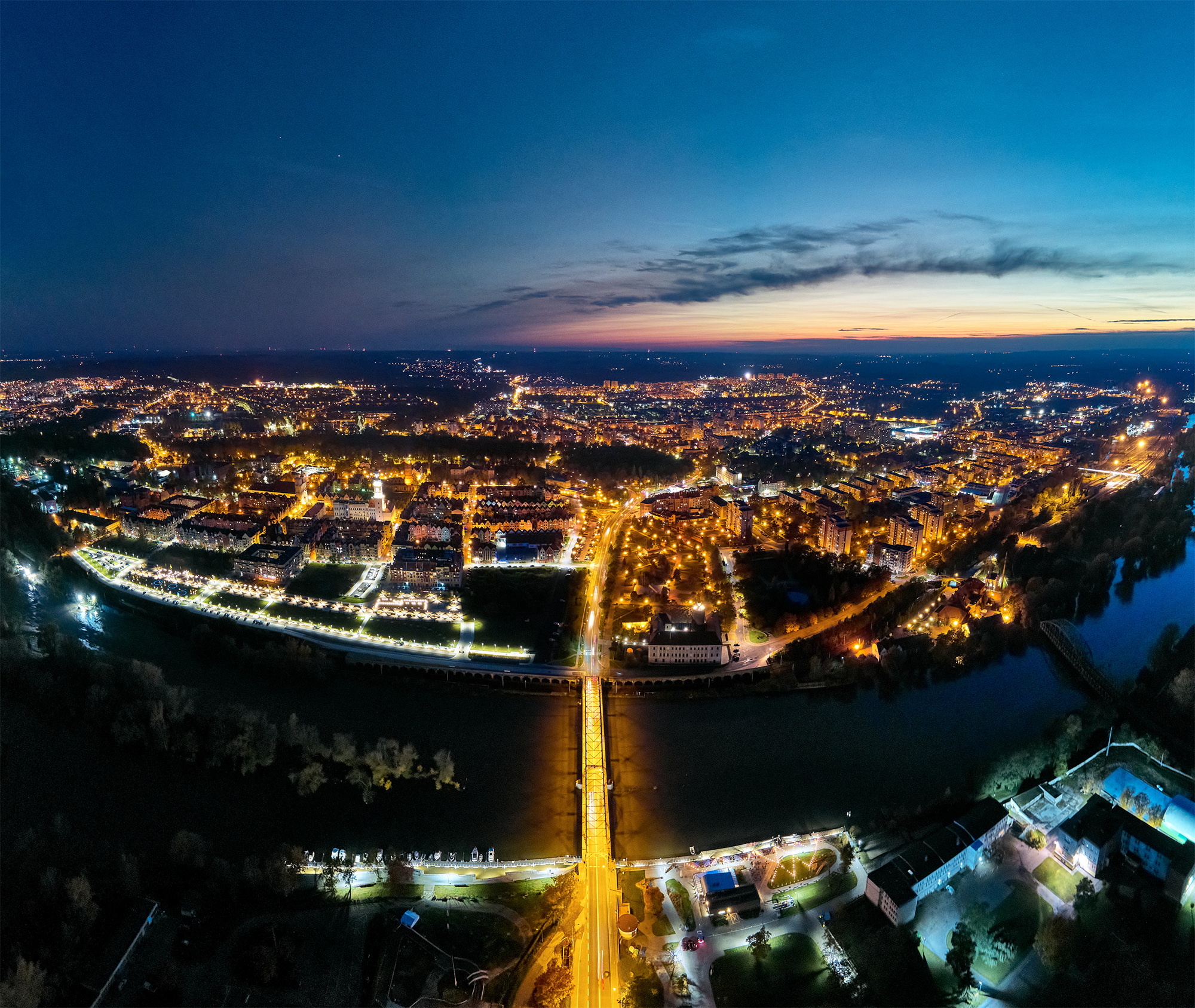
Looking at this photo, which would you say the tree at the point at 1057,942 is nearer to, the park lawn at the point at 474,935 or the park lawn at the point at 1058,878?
the park lawn at the point at 1058,878

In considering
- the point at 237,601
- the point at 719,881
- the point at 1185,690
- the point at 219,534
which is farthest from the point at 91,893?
the point at 1185,690

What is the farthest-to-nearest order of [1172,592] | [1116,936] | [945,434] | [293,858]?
[945,434] < [1172,592] < [293,858] < [1116,936]

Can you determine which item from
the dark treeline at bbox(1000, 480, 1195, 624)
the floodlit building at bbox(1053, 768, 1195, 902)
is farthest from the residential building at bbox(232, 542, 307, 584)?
the dark treeline at bbox(1000, 480, 1195, 624)

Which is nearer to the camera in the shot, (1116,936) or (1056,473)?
(1116,936)

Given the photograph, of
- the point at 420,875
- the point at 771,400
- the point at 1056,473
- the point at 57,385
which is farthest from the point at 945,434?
the point at 57,385

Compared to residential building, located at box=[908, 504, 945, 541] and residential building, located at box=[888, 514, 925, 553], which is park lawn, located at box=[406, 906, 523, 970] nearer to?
residential building, located at box=[888, 514, 925, 553]

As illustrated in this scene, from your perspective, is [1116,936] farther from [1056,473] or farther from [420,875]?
[1056,473]
